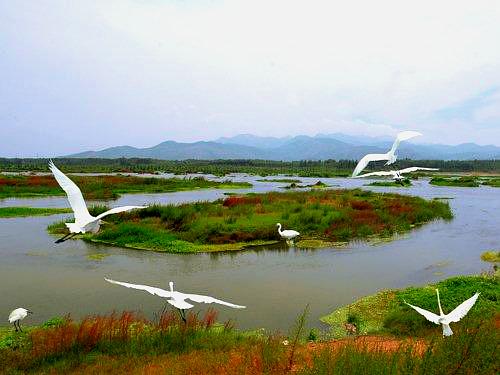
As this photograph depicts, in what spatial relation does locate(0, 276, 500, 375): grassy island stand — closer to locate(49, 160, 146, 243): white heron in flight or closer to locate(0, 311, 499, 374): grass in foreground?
locate(0, 311, 499, 374): grass in foreground

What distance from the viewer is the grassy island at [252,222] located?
20766 millimetres

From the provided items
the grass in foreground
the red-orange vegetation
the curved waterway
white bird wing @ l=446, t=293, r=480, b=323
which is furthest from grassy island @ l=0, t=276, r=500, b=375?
the red-orange vegetation

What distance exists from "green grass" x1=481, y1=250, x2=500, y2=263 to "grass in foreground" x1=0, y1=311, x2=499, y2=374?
35.9 ft

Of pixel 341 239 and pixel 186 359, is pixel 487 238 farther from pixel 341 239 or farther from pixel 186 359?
pixel 186 359

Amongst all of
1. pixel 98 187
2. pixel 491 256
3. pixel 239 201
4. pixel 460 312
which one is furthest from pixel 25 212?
pixel 460 312

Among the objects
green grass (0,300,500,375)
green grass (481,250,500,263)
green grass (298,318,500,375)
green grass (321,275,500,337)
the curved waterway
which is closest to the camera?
green grass (298,318,500,375)

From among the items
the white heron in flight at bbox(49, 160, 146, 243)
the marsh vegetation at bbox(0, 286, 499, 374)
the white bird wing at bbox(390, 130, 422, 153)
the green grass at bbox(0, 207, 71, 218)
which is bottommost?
the green grass at bbox(0, 207, 71, 218)

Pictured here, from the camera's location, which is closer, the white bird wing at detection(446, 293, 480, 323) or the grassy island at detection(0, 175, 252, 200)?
the white bird wing at detection(446, 293, 480, 323)

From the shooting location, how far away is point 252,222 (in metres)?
23.0

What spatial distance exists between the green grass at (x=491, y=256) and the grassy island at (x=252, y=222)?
523 centimetres

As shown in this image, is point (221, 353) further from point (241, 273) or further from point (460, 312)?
point (241, 273)

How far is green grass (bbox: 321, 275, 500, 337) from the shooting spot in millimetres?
10227

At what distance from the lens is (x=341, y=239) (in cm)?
2177

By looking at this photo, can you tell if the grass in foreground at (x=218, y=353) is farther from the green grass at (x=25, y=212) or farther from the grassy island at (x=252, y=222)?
the green grass at (x=25, y=212)
